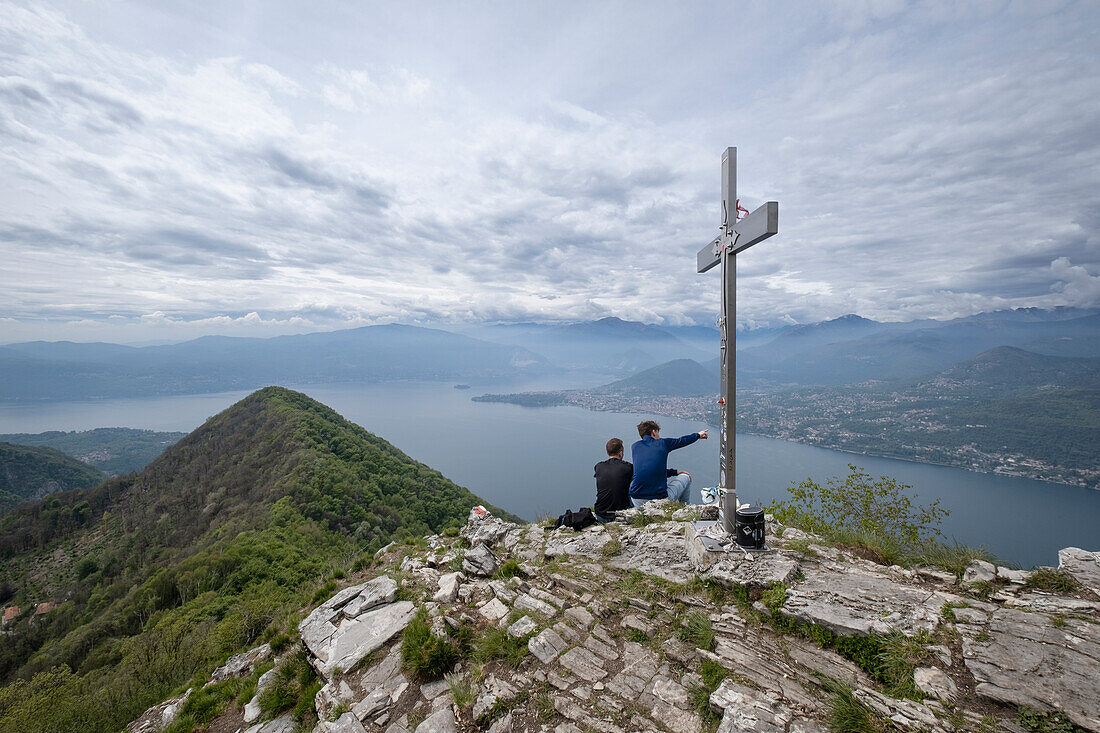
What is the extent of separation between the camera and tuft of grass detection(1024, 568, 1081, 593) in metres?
3.95

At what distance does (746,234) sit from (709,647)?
4.80m

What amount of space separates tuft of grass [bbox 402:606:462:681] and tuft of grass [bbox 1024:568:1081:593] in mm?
5997

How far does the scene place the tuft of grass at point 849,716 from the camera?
283cm

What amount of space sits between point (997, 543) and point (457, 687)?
170ft

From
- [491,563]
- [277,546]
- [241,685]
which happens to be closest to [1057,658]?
[491,563]

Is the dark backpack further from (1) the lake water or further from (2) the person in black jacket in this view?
(1) the lake water

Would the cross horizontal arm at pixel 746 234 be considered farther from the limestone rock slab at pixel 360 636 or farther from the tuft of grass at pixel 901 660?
the limestone rock slab at pixel 360 636

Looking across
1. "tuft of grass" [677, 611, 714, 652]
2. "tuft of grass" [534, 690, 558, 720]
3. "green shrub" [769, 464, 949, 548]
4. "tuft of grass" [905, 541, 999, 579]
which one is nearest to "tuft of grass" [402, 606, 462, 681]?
"tuft of grass" [534, 690, 558, 720]

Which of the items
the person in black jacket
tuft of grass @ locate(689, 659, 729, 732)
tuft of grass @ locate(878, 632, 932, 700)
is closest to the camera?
tuft of grass @ locate(878, 632, 932, 700)

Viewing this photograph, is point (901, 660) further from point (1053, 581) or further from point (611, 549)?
point (611, 549)

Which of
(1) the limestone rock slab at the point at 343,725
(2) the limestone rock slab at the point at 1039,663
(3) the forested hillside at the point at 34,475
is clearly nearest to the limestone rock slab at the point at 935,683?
(2) the limestone rock slab at the point at 1039,663

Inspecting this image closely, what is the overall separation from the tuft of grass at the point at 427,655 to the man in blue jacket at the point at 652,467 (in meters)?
4.40

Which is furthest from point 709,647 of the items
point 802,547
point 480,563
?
point 480,563

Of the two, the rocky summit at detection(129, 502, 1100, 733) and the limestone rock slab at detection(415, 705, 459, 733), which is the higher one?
the rocky summit at detection(129, 502, 1100, 733)
